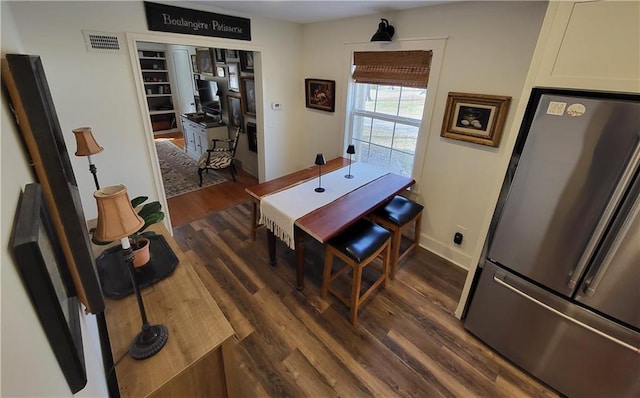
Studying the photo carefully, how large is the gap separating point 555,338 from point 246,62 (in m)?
4.41

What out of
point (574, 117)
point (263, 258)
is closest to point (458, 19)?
point (574, 117)

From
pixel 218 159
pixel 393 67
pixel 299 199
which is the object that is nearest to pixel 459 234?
pixel 299 199

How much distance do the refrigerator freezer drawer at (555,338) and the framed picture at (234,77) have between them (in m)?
4.21

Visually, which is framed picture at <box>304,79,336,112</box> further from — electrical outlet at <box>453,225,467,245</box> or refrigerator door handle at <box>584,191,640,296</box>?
refrigerator door handle at <box>584,191,640,296</box>

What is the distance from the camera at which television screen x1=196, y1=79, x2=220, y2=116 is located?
5.41 metres

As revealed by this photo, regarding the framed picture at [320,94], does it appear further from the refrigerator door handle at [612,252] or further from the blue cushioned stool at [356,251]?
the refrigerator door handle at [612,252]

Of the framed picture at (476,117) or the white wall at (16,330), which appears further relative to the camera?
the framed picture at (476,117)

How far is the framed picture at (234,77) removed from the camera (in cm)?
430

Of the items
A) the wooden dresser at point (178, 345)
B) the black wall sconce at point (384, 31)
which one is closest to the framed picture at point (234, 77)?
the black wall sconce at point (384, 31)

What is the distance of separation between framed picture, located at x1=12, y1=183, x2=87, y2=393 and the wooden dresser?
51 cm

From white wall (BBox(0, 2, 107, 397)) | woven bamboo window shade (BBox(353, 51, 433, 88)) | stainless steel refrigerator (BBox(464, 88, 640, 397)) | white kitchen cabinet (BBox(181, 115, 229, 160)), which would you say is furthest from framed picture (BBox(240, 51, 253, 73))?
white wall (BBox(0, 2, 107, 397))

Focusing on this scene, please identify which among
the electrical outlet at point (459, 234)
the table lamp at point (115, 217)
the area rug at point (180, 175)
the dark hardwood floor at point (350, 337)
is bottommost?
the dark hardwood floor at point (350, 337)

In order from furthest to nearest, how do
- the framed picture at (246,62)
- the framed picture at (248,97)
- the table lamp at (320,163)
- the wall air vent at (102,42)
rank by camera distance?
the framed picture at (248,97) < the framed picture at (246,62) < the table lamp at (320,163) < the wall air vent at (102,42)

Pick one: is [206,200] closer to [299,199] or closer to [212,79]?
[299,199]
